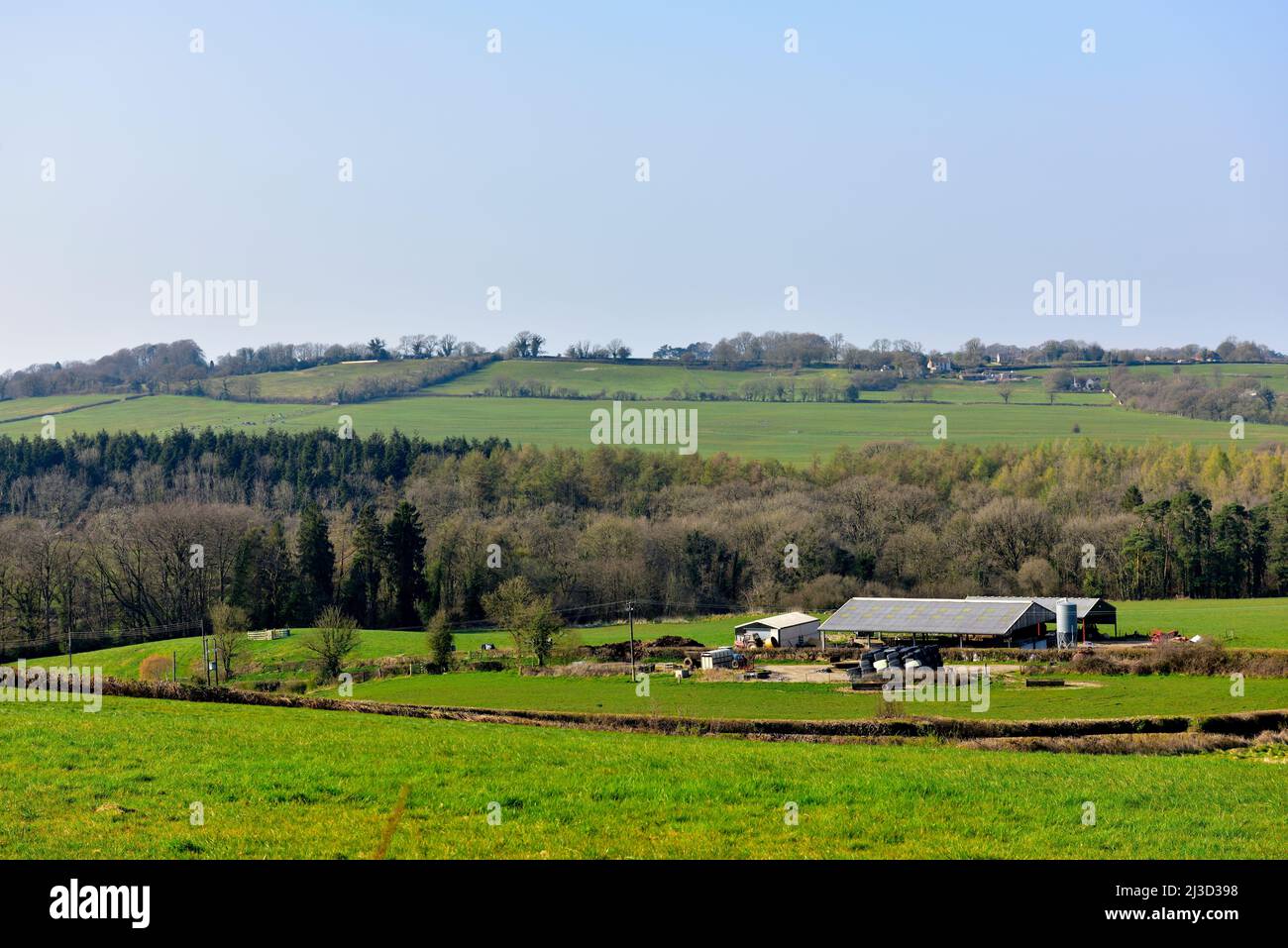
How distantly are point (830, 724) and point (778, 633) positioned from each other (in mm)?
39233

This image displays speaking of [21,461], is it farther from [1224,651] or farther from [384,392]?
[1224,651]

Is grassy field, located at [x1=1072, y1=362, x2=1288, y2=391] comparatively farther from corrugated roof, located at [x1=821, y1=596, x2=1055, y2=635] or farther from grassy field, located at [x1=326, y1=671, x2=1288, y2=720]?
grassy field, located at [x1=326, y1=671, x2=1288, y2=720]

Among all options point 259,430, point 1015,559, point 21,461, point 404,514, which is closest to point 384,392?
point 259,430

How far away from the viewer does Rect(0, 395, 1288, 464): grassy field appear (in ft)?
437

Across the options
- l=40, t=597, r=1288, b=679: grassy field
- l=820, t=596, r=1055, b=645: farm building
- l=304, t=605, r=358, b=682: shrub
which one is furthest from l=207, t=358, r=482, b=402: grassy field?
l=820, t=596, r=1055, b=645: farm building

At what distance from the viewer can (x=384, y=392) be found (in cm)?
16112

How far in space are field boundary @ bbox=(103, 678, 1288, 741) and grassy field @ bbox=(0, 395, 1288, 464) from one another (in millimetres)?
93301

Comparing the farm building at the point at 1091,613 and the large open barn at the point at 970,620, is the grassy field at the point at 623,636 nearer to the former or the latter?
the farm building at the point at 1091,613

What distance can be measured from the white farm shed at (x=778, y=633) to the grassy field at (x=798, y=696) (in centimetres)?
1315

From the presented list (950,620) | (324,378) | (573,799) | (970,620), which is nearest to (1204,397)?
(970,620)

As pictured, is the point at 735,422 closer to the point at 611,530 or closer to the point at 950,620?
the point at 611,530

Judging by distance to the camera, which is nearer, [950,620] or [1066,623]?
[1066,623]

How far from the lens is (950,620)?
67938 millimetres
